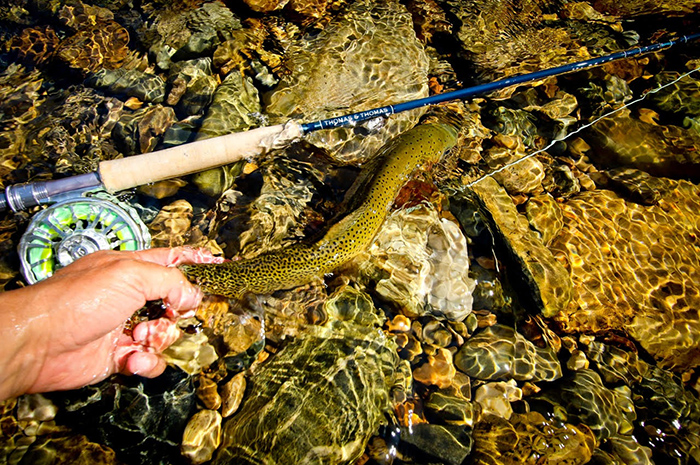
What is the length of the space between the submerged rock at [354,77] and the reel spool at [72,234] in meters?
2.47

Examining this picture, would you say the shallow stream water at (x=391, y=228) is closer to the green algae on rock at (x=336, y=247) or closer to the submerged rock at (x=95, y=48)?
the submerged rock at (x=95, y=48)

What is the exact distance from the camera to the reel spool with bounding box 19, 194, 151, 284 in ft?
12.1

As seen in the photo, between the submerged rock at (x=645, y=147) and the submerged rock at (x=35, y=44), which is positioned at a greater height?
the submerged rock at (x=35, y=44)

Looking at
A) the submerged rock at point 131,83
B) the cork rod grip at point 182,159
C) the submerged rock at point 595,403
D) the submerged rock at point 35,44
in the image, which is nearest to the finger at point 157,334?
the cork rod grip at point 182,159

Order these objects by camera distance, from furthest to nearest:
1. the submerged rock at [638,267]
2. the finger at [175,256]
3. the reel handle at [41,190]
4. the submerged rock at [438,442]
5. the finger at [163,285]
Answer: the submerged rock at [638,267], the finger at [175,256], the reel handle at [41,190], the submerged rock at [438,442], the finger at [163,285]

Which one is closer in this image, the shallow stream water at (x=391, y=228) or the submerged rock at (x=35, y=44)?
the shallow stream water at (x=391, y=228)

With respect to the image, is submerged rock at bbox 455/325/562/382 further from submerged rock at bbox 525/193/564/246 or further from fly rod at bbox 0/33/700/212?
fly rod at bbox 0/33/700/212

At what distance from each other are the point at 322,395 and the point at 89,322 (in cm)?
202

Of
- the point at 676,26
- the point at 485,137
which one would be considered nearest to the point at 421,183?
the point at 485,137

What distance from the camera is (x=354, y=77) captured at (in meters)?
5.73

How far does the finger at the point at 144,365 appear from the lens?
11.4 feet

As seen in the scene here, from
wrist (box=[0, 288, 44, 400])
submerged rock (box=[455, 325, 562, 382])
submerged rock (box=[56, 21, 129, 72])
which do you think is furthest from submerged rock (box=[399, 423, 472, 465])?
submerged rock (box=[56, 21, 129, 72])

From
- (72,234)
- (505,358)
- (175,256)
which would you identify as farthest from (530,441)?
(72,234)

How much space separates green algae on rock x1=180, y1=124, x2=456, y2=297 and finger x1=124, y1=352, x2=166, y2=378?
2.67 feet
